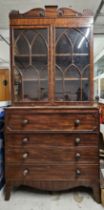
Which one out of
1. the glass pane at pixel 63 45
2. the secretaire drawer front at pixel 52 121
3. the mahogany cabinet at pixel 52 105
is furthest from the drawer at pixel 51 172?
the glass pane at pixel 63 45

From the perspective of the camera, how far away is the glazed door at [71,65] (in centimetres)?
204

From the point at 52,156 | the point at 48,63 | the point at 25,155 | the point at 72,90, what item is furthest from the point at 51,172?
the point at 48,63

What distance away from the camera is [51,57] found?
2045mm

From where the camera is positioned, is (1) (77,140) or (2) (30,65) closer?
(1) (77,140)

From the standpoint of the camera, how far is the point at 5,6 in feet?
11.8

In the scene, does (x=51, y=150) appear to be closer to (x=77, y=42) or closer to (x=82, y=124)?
(x=82, y=124)

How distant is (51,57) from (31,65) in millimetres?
224

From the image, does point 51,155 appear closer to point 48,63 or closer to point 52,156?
point 52,156

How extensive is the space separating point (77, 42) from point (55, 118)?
81cm

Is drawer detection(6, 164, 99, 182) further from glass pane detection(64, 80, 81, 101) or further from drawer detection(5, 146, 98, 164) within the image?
glass pane detection(64, 80, 81, 101)

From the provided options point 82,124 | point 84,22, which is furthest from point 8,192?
point 84,22

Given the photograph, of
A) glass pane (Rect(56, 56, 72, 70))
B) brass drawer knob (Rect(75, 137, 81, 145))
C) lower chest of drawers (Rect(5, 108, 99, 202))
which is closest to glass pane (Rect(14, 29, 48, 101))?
glass pane (Rect(56, 56, 72, 70))

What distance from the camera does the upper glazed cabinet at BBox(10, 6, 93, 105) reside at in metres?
2.01

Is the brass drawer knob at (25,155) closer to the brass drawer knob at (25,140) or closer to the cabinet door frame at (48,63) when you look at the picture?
the brass drawer knob at (25,140)
